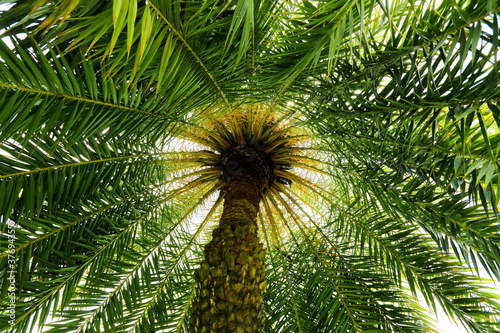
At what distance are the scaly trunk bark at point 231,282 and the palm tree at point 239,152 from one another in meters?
0.02

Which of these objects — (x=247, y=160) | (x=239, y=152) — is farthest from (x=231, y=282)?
(x=239, y=152)

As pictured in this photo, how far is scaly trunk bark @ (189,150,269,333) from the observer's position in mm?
3254

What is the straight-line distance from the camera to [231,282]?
133 inches

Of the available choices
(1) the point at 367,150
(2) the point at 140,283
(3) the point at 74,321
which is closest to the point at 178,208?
(2) the point at 140,283

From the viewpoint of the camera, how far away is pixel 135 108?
321 cm

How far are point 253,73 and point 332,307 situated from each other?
2264 millimetres

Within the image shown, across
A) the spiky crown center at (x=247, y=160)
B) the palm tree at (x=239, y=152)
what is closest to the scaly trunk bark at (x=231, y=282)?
the palm tree at (x=239, y=152)

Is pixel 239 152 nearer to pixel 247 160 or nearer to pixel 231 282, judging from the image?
pixel 247 160

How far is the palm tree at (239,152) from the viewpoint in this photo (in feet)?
8.20

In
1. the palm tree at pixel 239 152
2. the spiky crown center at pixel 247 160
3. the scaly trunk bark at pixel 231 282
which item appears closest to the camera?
the palm tree at pixel 239 152

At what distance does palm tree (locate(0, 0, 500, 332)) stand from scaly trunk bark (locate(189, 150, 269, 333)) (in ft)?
0.05

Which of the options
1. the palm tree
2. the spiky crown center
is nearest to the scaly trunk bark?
the palm tree

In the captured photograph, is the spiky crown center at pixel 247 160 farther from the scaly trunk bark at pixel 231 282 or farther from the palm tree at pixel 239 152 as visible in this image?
the scaly trunk bark at pixel 231 282

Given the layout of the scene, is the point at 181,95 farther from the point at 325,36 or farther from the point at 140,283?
the point at 140,283
